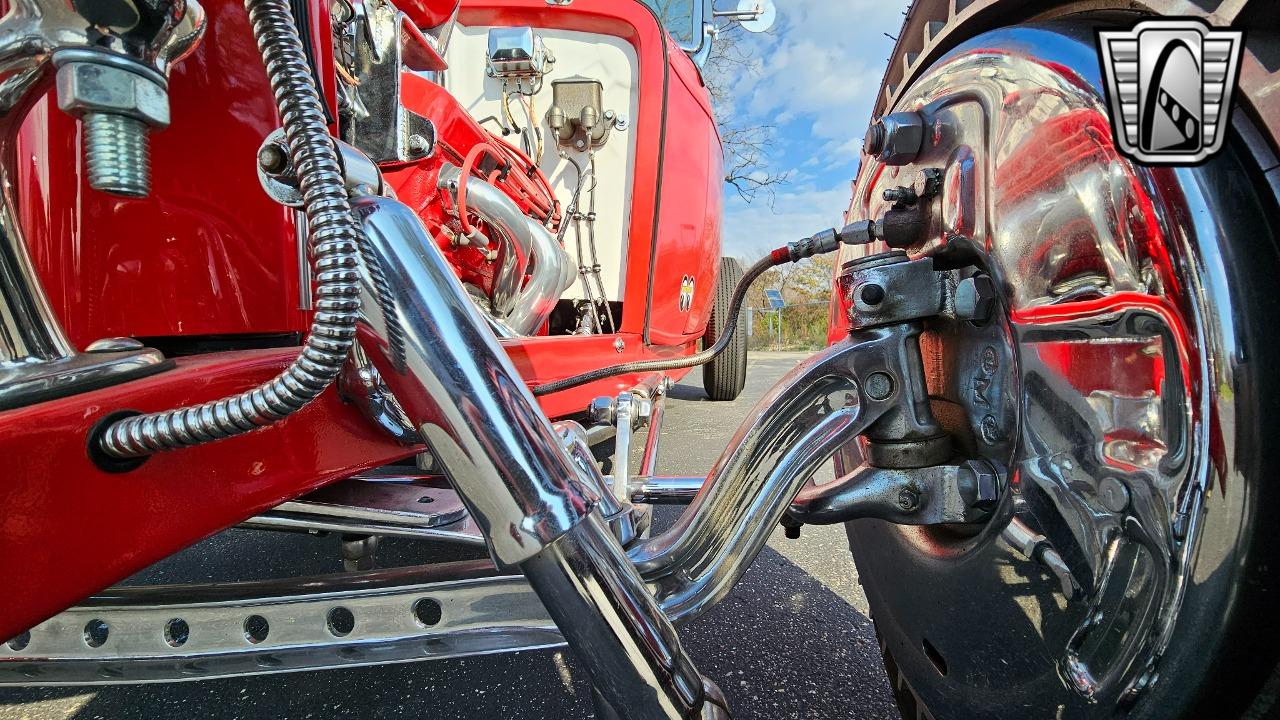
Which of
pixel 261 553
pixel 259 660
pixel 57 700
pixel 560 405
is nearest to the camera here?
pixel 259 660

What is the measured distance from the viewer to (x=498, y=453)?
1.39ft

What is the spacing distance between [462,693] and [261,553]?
0.88m

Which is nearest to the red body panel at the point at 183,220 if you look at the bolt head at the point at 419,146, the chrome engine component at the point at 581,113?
the bolt head at the point at 419,146

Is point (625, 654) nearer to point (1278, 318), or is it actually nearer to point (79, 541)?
point (79, 541)

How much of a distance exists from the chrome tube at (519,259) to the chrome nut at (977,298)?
0.98 metres

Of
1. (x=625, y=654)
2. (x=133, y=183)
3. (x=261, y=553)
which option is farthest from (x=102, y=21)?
(x=261, y=553)

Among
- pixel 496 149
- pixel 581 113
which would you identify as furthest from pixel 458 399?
pixel 581 113

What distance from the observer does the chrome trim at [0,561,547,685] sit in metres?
0.62

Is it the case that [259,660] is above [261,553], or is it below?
above

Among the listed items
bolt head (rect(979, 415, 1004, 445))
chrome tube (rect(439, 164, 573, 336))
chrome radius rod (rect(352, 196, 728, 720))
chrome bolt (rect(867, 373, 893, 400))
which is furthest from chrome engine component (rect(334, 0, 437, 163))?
bolt head (rect(979, 415, 1004, 445))

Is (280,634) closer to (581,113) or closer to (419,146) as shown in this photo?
(419,146)

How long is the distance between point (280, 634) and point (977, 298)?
2.71 feet

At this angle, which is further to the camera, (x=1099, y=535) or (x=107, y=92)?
(x=1099, y=535)

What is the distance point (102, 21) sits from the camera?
1.22 feet
